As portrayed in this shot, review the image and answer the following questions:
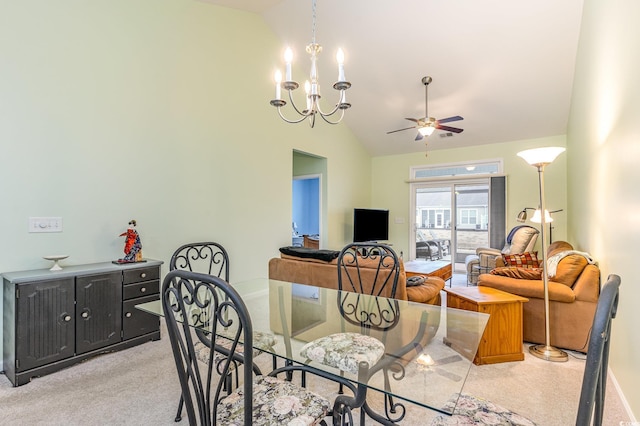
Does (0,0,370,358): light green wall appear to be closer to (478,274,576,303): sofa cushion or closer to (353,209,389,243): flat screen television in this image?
(353,209,389,243): flat screen television

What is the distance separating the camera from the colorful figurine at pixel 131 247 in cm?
287

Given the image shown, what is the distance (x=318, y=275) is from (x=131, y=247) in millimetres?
1708

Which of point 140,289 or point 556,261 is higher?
point 556,261

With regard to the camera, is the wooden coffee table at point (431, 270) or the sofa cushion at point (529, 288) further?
the wooden coffee table at point (431, 270)

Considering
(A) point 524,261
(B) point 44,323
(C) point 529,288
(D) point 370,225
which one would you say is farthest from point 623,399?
(D) point 370,225

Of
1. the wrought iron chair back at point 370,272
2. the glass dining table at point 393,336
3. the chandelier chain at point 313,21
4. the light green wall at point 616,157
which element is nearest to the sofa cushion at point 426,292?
the wrought iron chair back at point 370,272

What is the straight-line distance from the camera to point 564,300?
279 cm

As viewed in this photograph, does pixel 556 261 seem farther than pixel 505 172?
No

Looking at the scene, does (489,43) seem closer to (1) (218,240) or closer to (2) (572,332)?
(2) (572,332)

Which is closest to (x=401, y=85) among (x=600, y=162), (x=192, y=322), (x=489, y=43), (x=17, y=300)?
(x=489, y=43)

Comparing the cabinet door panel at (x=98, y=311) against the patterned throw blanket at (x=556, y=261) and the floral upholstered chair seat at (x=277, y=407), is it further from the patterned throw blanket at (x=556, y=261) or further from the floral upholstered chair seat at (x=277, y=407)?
the patterned throw blanket at (x=556, y=261)

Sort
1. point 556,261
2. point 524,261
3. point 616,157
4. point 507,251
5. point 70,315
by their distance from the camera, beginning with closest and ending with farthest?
1. point 616,157
2. point 70,315
3. point 556,261
4. point 524,261
5. point 507,251

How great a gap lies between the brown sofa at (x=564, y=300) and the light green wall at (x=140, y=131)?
3135mm

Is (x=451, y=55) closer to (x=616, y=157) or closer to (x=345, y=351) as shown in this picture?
(x=616, y=157)
